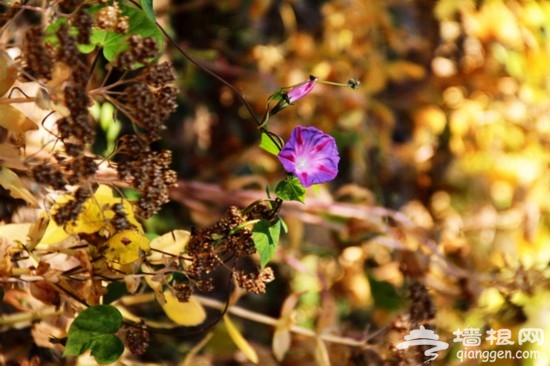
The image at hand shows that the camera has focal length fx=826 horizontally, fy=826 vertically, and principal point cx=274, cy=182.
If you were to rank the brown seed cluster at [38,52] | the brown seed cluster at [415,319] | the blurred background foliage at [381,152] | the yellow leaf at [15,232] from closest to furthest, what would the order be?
the brown seed cluster at [38,52] → the yellow leaf at [15,232] → the brown seed cluster at [415,319] → the blurred background foliage at [381,152]

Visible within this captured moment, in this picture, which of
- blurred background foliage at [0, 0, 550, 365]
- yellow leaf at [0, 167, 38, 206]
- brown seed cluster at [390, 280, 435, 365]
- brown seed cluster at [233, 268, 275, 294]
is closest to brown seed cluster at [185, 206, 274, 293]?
brown seed cluster at [233, 268, 275, 294]

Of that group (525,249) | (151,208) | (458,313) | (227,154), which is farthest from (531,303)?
(151,208)

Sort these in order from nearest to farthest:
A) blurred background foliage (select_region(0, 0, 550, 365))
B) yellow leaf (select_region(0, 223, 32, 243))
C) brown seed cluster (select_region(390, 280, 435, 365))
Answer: yellow leaf (select_region(0, 223, 32, 243)) → brown seed cluster (select_region(390, 280, 435, 365)) → blurred background foliage (select_region(0, 0, 550, 365))

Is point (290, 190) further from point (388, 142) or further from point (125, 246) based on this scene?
point (388, 142)

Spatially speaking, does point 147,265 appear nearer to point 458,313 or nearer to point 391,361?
point 391,361

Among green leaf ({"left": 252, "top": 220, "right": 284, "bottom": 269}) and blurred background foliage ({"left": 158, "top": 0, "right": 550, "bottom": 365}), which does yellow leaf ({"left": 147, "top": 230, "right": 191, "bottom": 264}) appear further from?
blurred background foliage ({"left": 158, "top": 0, "right": 550, "bottom": 365})

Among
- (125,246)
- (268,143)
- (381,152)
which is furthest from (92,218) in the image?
(381,152)

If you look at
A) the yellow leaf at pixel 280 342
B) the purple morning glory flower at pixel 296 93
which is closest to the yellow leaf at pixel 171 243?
the purple morning glory flower at pixel 296 93

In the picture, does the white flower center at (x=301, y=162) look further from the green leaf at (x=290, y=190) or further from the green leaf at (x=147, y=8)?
the green leaf at (x=147, y=8)
